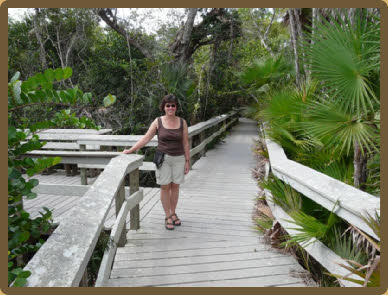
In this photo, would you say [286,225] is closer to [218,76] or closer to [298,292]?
[298,292]

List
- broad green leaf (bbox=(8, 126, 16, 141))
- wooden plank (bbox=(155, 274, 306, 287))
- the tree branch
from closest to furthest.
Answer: broad green leaf (bbox=(8, 126, 16, 141)), wooden plank (bbox=(155, 274, 306, 287)), the tree branch

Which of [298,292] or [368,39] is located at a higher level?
[368,39]

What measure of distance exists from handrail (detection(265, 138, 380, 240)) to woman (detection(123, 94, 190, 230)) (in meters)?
1.10

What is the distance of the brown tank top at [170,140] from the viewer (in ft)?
11.2

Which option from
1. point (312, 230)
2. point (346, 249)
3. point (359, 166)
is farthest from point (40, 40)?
point (346, 249)

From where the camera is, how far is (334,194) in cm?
212

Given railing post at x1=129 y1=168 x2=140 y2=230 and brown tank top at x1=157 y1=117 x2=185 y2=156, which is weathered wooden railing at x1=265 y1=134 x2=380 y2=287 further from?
railing post at x1=129 y1=168 x2=140 y2=230

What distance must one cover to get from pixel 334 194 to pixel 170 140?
1841 millimetres

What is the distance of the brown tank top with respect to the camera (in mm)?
3410

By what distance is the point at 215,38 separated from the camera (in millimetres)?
9664

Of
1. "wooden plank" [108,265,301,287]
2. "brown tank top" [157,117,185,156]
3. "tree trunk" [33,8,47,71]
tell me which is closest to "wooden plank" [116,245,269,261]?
"wooden plank" [108,265,301,287]

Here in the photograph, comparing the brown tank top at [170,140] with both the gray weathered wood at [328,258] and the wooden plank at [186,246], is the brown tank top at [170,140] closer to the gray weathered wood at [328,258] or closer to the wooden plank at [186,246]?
the wooden plank at [186,246]

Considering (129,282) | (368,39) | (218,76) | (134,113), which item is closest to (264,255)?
(129,282)

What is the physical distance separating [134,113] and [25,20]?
5716mm
